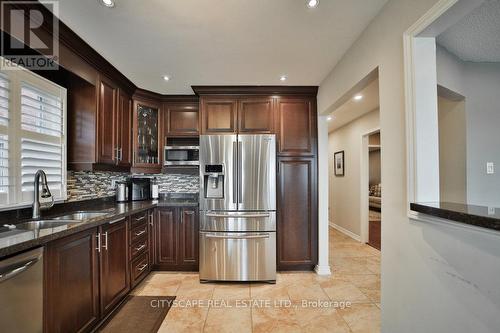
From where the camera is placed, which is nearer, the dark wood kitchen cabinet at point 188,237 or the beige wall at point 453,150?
the beige wall at point 453,150

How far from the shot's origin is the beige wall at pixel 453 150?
2143 millimetres

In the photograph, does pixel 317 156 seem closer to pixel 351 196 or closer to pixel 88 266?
pixel 351 196

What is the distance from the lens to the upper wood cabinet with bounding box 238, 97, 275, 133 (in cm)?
293

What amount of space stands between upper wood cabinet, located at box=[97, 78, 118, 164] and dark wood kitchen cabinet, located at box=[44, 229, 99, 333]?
0.96 metres

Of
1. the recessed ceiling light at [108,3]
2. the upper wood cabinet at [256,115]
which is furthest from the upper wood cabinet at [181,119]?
the recessed ceiling light at [108,3]

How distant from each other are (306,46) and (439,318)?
2.17 metres

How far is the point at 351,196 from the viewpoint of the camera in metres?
4.59

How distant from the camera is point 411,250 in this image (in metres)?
1.30

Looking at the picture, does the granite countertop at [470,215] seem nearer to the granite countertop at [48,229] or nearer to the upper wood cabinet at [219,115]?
the granite countertop at [48,229]

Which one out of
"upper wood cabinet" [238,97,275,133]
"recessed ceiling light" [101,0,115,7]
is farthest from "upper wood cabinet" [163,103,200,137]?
"recessed ceiling light" [101,0,115,7]

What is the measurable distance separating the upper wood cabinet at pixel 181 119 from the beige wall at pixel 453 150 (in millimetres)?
3009

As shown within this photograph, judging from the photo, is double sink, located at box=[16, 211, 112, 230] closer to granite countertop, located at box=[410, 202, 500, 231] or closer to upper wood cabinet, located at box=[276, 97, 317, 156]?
upper wood cabinet, located at box=[276, 97, 317, 156]

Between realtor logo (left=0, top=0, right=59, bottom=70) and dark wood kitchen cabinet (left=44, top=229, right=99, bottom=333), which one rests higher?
realtor logo (left=0, top=0, right=59, bottom=70)

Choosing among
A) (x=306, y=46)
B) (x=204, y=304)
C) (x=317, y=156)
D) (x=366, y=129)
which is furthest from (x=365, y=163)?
(x=204, y=304)
